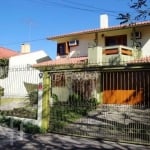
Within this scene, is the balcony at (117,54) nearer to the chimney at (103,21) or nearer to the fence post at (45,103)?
the chimney at (103,21)

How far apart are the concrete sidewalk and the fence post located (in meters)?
0.76

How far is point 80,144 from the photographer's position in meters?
11.3

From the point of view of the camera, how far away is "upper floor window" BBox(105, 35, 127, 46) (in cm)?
2786

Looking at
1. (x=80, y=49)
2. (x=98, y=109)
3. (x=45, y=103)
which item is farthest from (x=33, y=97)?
(x=80, y=49)

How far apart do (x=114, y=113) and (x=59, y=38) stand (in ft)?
67.9

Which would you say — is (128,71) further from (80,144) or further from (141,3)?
(141,3)

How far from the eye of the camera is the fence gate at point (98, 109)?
467 inches

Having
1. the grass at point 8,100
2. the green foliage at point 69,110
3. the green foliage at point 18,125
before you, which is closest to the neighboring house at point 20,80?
the grass at point 8,100

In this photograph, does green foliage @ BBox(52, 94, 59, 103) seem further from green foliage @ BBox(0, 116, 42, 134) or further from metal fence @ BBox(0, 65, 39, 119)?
green foliage @ BBox(0, 116, 42, 134)

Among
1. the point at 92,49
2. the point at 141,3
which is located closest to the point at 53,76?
the point at 141,3

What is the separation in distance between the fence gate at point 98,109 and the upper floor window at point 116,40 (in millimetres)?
13517

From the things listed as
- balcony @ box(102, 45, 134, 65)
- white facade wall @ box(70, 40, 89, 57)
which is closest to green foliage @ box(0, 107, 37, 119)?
balcony @ box(102, 45, 134, 65)

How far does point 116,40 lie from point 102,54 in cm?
279

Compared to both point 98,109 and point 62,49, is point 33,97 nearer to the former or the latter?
point 98,109
